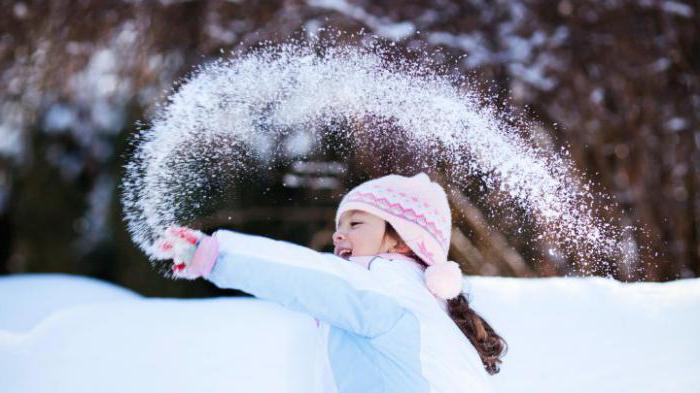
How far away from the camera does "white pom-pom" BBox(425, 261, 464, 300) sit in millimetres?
961

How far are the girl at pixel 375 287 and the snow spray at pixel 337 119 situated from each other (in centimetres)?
70

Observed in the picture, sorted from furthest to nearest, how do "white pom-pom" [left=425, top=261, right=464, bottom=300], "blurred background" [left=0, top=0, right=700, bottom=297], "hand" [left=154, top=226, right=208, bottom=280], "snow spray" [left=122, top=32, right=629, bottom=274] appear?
"blurred background" [left=0, top=0, right=700, bottom=297]
"snow spray" [left=122, top=32, right=629, bottom=274]
"white pom-pom" [left=425, top=261, right=464, bottom=300]
"hand" [left=154, top=226, right=208, bottom=280]

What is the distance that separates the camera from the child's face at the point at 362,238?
1097mm

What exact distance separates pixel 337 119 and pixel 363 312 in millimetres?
1652

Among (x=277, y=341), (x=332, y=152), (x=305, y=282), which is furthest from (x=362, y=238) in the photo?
(x=332, y=152)

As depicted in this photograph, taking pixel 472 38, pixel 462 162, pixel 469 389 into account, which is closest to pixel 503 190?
pixel 462 162

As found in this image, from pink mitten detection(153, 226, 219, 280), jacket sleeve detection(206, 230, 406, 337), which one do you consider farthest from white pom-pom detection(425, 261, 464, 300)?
pink mitten detection(153, 226, 219, 280)

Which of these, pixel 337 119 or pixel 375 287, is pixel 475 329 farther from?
pixel 337 119

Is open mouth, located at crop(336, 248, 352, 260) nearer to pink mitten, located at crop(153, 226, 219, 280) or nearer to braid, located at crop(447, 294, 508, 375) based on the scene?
braid, located at crop(447, 294, 508, 375)

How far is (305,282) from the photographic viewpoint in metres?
0.81

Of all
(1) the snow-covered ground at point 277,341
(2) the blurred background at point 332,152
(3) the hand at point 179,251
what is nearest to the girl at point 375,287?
(3) the hand at point 179,251

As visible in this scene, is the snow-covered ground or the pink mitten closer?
the pink mitten

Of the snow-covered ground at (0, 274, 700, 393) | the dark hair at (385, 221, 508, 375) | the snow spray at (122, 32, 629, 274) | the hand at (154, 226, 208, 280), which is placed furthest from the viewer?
the snow spray at (122, 32, 629, 274)

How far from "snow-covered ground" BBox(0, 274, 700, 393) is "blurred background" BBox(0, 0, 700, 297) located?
75 centimetres
